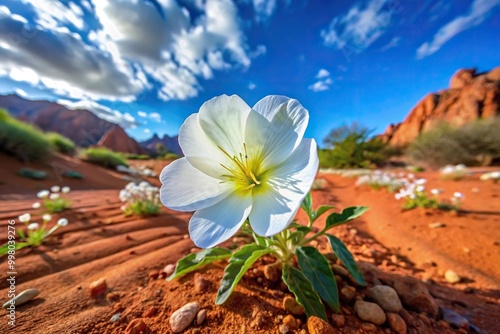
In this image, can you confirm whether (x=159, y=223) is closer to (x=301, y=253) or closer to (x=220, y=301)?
(x=220, y=301)

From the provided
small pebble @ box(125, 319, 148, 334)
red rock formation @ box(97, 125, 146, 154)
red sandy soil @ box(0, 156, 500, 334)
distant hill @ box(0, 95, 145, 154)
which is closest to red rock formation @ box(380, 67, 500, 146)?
red sandy soil @ box(0, 156, 500, 334)

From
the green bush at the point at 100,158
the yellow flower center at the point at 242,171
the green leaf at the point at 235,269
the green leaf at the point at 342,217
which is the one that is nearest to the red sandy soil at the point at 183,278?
the green leaf at the point at 235,269

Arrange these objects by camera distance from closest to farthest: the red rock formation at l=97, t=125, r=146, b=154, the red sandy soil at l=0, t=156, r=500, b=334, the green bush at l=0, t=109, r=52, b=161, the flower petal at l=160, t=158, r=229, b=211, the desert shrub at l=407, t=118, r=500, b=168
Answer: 1. the flower petal at l=160, t=158, r=229, b=211
2. the red sandy soil at l=0, t=156, r=500, b=334
3. the green bush at l=0, t=109, r=52, b=161
4. the desert shrub at l=407, t=118, r=500, b=168
5. the red rock formation at l=97, t=125, r=146, b=154

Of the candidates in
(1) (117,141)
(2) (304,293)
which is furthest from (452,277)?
(1) (117,141)

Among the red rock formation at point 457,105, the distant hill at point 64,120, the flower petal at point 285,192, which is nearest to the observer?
the flower petal at point 285,192

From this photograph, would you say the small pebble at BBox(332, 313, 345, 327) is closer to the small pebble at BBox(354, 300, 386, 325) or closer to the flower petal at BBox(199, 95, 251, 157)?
the small pebble at BBox(354, 300, 386, 325)

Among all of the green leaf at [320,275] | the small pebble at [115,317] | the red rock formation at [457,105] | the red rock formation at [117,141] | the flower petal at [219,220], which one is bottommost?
the small pebble at [115,317]

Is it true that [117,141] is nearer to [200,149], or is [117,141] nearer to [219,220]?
[200,149]

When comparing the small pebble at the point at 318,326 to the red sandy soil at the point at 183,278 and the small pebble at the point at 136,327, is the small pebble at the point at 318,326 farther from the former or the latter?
the small pebble at the point at 136,327
